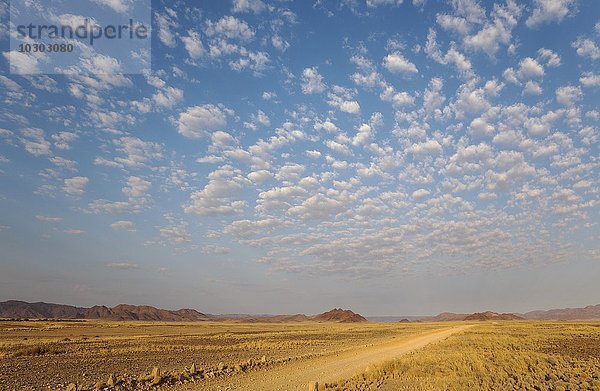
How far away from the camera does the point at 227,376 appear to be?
60.0 ft

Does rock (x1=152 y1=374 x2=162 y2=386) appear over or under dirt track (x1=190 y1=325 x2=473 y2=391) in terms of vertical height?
over

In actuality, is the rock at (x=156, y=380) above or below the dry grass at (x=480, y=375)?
above

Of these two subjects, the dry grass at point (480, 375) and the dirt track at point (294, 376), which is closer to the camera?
the dirt track at point (294, 376)

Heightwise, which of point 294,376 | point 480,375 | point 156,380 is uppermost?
point 156,380

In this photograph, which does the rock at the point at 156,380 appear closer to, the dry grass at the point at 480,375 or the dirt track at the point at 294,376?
the dirt track at the point at 294,376

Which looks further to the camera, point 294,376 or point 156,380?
point 294,376

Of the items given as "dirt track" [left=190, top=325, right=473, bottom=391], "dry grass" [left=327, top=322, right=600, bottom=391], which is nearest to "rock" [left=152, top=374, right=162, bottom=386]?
"dirt track" [left=190, top=325, right=473, bottom=391]

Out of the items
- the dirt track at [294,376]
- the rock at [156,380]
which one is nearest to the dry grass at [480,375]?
the dirt track at [294,376]

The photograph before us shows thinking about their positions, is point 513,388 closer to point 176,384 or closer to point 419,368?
point 419,368

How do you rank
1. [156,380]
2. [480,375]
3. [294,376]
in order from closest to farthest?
[156,380]
[480,375]
[294,376]

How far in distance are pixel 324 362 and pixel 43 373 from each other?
15.3 meters

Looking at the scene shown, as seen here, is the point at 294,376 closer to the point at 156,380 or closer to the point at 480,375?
the point at 156,380

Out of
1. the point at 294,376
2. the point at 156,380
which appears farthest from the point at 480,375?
the point at 156,380

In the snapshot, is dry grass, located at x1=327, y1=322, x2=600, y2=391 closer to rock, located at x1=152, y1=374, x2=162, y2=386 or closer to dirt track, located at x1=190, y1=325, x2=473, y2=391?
dirt track, located at x1=190, y1=325, x2=473, y2=391
